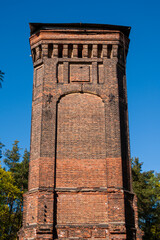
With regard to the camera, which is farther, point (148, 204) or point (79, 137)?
point (148, 204)

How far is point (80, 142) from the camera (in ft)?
52.2

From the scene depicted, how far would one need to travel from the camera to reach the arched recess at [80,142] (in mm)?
15164

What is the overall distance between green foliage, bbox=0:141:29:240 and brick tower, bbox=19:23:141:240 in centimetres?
1661

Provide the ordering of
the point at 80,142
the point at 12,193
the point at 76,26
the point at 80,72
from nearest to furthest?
the point at 80,142, the point at 80,72, the point at 76,26, the point at 12,193

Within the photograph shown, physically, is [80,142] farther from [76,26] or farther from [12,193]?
[12,193]

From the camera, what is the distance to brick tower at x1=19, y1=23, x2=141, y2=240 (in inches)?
563

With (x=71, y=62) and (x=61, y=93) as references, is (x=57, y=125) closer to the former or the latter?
(x=61, y=93)

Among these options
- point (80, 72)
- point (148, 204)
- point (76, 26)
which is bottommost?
point (148, 204)

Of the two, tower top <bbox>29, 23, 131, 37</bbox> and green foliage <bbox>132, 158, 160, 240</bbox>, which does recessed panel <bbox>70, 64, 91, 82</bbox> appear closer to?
tower top <bbox>29, 23, 131, 37</bbox>

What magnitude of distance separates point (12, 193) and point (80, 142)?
20616mm

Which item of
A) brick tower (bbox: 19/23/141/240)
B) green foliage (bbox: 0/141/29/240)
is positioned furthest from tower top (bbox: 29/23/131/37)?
green foliage (bbox: 0/141/29/240)

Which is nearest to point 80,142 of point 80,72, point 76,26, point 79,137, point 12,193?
point 79,137

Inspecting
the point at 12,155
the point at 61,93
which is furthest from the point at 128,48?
the point at 12,155

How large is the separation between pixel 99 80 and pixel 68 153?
4.55 m
